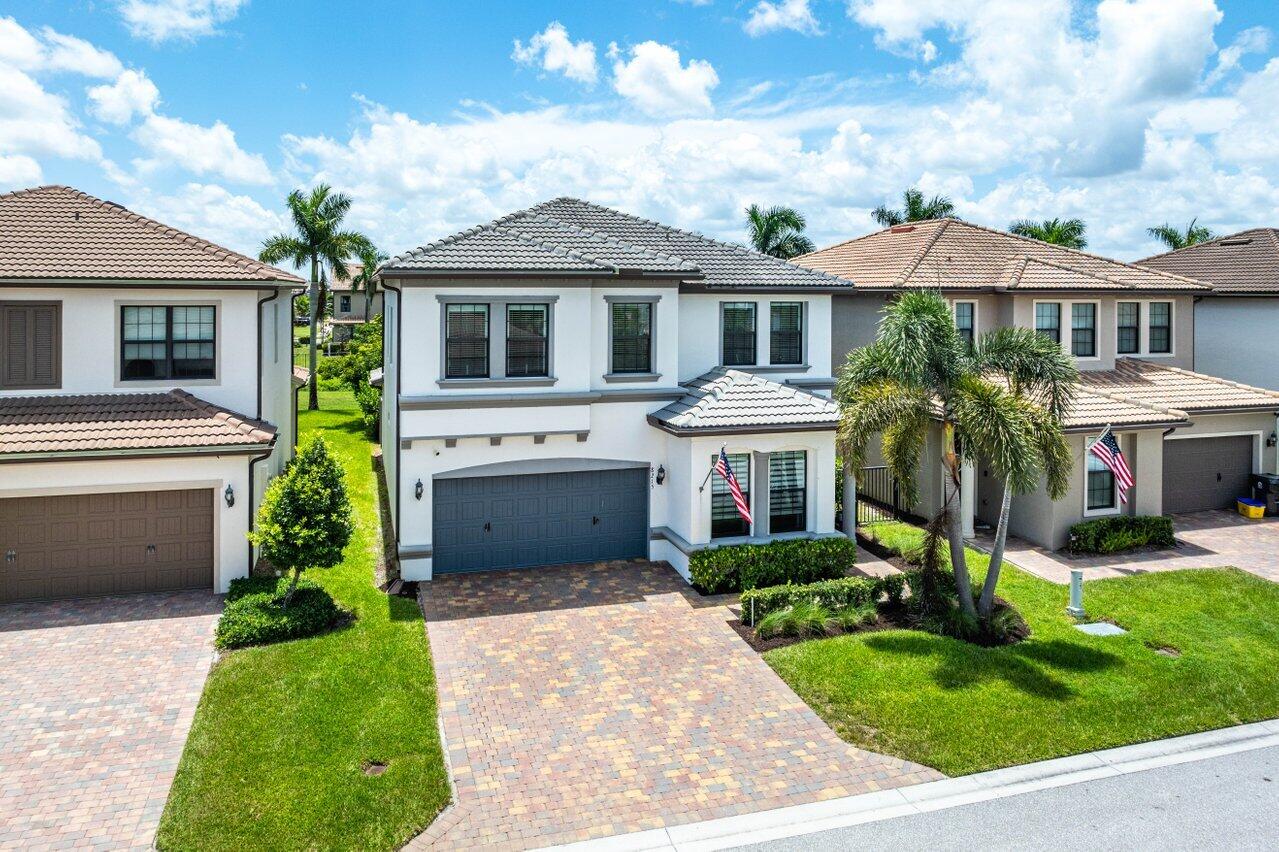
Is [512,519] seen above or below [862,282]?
below

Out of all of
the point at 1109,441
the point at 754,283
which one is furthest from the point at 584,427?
the point at 1109,441

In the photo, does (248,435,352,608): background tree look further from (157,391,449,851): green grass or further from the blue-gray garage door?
the blue-gray garage door

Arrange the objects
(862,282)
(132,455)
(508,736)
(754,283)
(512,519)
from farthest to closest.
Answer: (862,282) < (754,283) < (512,519) < (132,455) < (508,736)

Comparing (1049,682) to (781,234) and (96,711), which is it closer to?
(96,711)

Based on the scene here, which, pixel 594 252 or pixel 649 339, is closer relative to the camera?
pixel 594 252

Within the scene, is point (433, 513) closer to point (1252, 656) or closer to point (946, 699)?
point (946, 699)

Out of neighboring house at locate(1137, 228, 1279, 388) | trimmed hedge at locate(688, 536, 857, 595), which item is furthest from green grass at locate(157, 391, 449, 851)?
neighboring house at locate(1137, 228, 1279, 388)

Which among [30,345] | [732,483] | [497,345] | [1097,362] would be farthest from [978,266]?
[30,345]
